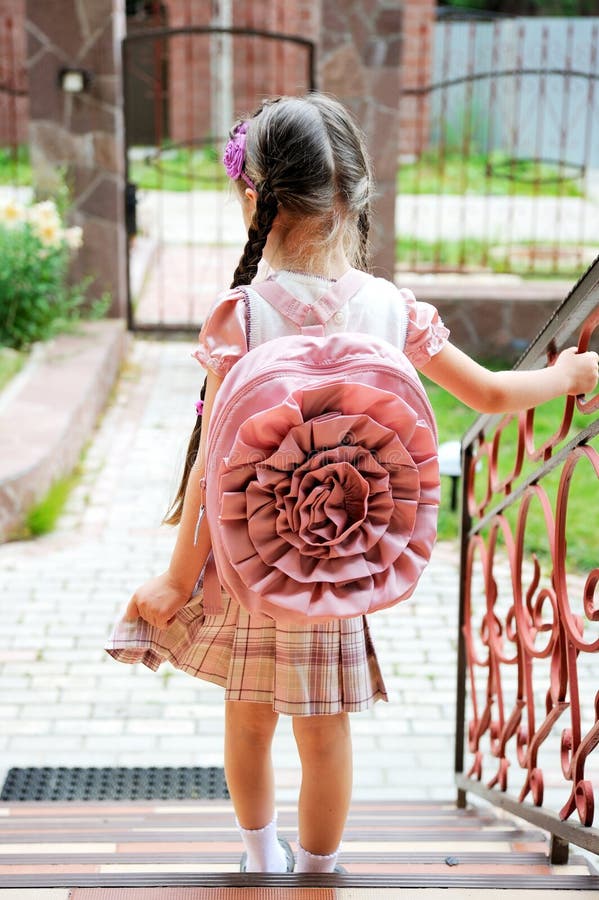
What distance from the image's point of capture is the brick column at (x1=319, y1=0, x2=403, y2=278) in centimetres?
725

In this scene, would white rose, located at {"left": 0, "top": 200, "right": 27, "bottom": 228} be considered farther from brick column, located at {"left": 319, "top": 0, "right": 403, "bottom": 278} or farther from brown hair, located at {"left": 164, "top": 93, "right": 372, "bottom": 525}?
brown hair, located at {"left": 164, "top": 93, "right": 372, "bottom": 525}

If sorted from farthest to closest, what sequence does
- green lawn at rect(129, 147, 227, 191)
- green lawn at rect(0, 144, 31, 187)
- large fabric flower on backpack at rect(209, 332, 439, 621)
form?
green lawn at rect(129, 147, 227, 191)
green lawn at rect(0, 144, 31, 187)
large fabric flower on backpack at rect(209, 332, 439, 621)

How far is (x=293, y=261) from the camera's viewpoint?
1.82 metres

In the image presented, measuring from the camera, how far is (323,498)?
1.62 metres

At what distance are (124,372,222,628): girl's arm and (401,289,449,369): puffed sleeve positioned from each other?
0.33 meters

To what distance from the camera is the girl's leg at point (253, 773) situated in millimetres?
2008

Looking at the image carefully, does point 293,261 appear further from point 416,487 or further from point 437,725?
point 437,725

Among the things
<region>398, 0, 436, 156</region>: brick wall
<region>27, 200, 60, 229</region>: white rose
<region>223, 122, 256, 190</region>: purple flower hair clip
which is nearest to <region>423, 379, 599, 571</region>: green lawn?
<region>27, 200, 60, 229</region>: white rose

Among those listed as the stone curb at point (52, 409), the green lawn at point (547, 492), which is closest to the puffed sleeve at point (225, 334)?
the green lawn at point (547, 492)

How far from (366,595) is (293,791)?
1713 mm

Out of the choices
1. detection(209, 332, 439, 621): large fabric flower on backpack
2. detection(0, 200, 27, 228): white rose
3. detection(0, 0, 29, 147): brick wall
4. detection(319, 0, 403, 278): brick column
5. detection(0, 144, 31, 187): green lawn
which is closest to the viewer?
detection(209, 332, 439, 621): large fabric flower on backpack

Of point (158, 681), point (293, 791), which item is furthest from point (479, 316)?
point (293, 791)

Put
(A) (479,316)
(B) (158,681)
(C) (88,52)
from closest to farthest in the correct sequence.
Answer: (B) (158,681), (C) (88,52), (A) (479,316)

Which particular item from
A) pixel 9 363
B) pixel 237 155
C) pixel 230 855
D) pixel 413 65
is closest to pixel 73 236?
pixel 9 363
